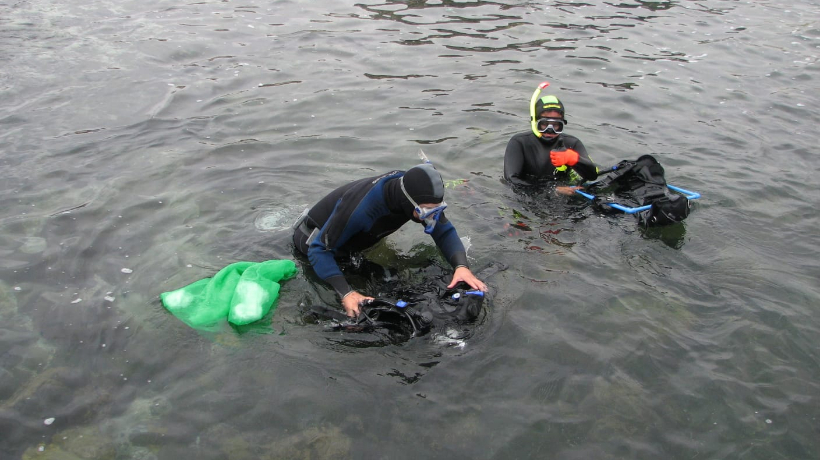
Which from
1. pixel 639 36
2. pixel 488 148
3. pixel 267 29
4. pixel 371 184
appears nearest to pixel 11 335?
pixel 371 184

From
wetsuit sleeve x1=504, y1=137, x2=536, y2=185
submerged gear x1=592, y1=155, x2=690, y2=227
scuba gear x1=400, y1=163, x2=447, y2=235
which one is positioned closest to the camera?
scuba gear x1=400, y1=163, x2=447, y2=235

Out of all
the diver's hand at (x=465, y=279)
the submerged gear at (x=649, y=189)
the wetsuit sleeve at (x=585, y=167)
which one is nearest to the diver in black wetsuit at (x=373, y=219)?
the diver's hand at (x=465, y=279)

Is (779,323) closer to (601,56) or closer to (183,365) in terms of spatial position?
(183,365)

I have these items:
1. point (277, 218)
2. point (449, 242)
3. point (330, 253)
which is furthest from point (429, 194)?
point (277, 218)

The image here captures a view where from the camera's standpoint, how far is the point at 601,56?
10789 mm

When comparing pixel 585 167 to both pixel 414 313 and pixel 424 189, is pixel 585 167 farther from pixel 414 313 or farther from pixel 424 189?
pixel 414 313

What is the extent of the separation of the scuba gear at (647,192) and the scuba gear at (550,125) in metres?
0.70

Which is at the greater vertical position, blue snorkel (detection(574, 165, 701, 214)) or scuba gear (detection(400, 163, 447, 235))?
scuba gear (detection(400, 163, 447, 235))

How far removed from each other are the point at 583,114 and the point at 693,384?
549cm

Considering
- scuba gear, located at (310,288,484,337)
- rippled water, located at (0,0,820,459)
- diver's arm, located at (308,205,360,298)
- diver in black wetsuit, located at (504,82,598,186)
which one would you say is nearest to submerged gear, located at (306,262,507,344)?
scuba gear, located at (310,288,484,337)

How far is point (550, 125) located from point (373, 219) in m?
2.71

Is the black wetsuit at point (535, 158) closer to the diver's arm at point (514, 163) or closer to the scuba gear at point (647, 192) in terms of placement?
the diver's arm at point (514, 163)

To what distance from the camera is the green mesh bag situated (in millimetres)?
4406

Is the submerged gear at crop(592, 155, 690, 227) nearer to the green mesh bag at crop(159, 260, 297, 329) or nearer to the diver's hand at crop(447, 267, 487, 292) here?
the diver's hand at crop(447, 267, 487, 292)
